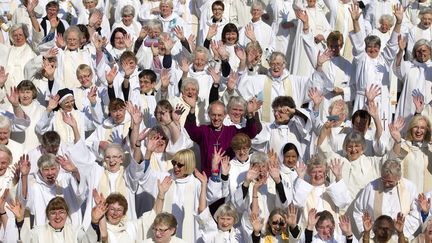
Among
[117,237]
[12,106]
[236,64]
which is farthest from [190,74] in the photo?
[117,237]

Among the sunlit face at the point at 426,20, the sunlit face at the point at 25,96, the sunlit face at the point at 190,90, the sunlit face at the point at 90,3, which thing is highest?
the sunlit face at the point at 90,3

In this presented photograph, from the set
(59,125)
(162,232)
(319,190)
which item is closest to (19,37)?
(59,125)

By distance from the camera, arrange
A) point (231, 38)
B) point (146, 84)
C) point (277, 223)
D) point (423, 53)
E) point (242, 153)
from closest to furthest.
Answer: point (277, 223) < point (242, 153) < point (146, 84) < point (423, 53) < point (231, 38)

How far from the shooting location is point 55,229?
13.6 metres

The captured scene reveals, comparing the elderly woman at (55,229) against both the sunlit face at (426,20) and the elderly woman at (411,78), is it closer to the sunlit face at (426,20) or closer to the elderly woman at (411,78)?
the elderly woman at (411,78)

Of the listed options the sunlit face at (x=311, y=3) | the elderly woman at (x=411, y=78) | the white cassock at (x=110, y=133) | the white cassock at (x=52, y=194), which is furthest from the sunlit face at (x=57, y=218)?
the sunlit face at (x=311, y=3)

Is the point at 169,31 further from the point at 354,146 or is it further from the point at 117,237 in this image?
the point at 117,237

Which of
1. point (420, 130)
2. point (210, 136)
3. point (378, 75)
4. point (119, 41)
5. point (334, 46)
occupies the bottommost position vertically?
point (420, 130)

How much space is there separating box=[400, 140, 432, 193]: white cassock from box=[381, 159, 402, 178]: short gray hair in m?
1.10

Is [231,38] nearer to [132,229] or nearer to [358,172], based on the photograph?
[358,172]

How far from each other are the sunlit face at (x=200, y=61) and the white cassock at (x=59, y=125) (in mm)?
1808

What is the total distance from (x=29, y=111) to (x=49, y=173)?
2.16 meters

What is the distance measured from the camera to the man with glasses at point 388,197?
14578mm

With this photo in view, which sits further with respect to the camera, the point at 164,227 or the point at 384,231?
the point at 384,231
